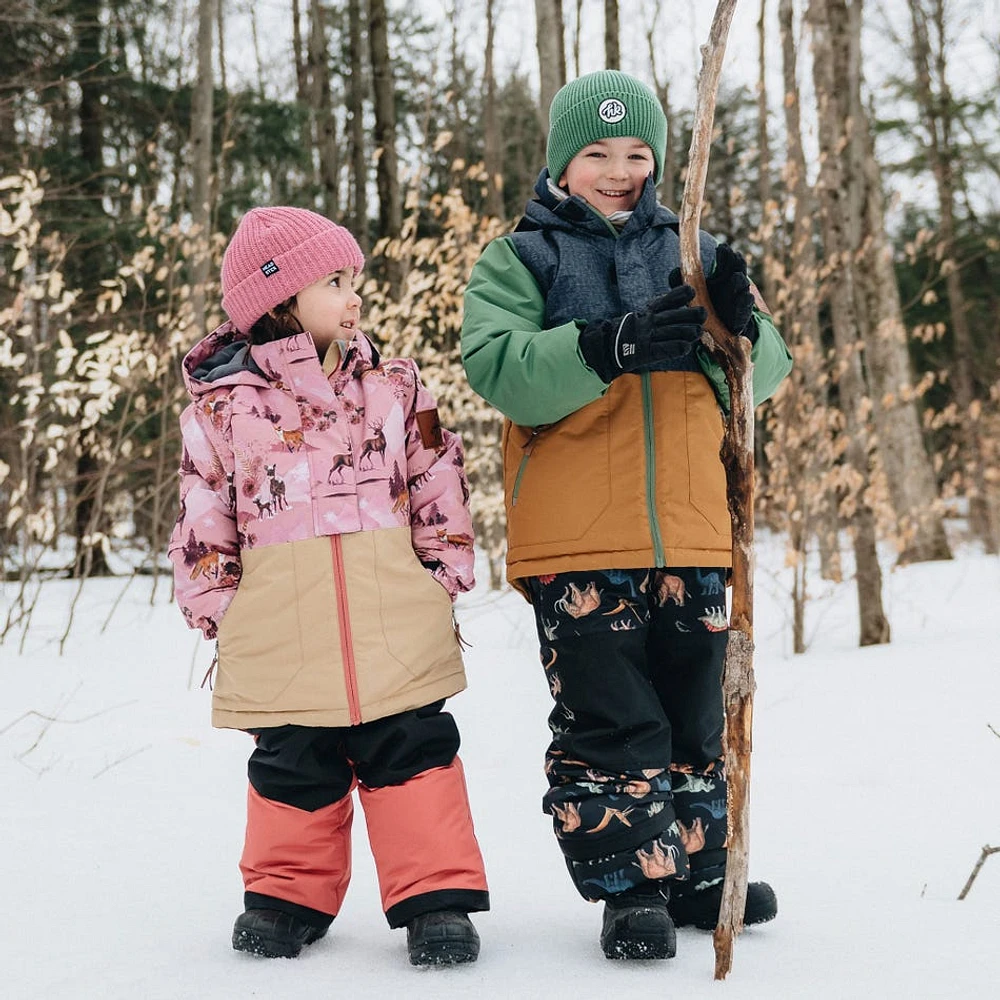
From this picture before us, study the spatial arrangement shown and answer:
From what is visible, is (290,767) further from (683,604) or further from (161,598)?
(161,598)

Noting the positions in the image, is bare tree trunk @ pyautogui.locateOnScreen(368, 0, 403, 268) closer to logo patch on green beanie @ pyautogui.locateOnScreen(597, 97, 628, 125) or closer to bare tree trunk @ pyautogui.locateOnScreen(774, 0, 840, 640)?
bare tree trunk @ pyautogui.locateOnScreen(774, 0, 840, 640)

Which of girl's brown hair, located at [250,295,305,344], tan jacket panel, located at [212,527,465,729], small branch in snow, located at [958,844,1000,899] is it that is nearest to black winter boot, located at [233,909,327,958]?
tan jacket panel, located at [212,527,465,729]

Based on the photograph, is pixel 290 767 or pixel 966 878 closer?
pixel 290 767

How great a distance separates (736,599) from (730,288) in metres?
0.53

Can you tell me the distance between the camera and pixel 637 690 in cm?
195

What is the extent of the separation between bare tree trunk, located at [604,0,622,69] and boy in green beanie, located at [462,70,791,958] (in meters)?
5.94

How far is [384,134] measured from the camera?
9.16m

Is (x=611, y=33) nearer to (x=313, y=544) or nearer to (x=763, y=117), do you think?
(x=763, y=117)

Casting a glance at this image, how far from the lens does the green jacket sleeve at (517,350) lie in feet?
6.13

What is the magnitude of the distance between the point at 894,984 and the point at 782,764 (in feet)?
5.63

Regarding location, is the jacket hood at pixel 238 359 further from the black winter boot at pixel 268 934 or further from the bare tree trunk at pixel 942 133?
the bare tree trunk at pixel 942 133

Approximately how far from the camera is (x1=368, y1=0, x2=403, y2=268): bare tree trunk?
26.6ft

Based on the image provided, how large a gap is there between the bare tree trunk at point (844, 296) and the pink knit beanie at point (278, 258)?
11.8ft

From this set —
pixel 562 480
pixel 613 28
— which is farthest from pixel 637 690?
pixel 613 28
